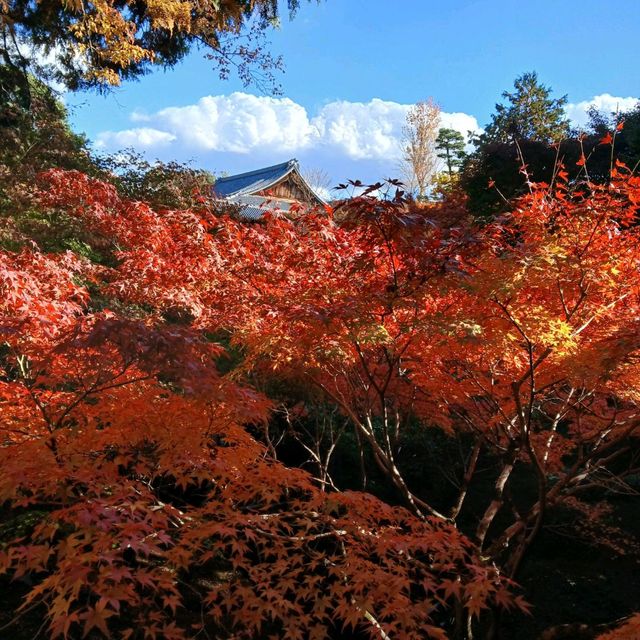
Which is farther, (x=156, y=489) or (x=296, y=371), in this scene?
(x=296, y=371)

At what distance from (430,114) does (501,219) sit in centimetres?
2677

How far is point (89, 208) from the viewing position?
373 inches

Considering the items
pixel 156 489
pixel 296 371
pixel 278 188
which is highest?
pixel 278 188

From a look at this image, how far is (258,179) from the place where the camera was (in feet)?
87.2

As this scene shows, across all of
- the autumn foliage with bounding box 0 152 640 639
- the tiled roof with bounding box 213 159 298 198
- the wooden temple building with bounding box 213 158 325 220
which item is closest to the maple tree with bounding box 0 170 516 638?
the autumn foliage with bounding box 0 152 640 639

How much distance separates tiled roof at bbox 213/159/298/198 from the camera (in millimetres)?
25438

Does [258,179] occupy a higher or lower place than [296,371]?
higher

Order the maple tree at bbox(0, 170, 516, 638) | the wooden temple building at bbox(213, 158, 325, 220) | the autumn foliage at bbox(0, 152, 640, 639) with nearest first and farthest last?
the maple tree at bbox(0, 170, 516, 638) → the autumn foliage at bbox(0, 152, 640, 639) → the wooden temple building at bbox(213, 158, 325, 220)

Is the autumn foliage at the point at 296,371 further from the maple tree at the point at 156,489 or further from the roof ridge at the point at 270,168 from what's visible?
the roof ridge at the point at 270,168

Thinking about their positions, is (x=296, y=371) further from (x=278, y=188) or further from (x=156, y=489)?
(x=278, y=188)

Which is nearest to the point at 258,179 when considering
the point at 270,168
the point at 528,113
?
the point at 270,168

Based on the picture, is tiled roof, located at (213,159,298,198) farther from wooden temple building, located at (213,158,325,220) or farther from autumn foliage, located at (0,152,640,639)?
autumn foliage, located at (0,152,640,639)

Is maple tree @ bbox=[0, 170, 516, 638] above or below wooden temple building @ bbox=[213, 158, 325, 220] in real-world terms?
below

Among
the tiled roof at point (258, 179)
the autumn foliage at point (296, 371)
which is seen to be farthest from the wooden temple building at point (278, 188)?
the autumn foliage at point (296, 371)
